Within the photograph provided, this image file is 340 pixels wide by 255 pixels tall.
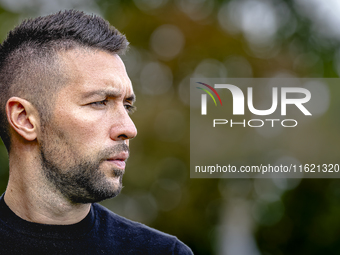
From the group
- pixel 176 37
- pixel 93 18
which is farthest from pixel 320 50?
pixel 93 18

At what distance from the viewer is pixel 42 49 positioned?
2.60 meters

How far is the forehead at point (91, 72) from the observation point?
2496 millimetres

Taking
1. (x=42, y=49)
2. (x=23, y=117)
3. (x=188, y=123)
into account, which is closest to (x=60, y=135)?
(x=23, y=117)

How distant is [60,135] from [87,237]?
0.72 m

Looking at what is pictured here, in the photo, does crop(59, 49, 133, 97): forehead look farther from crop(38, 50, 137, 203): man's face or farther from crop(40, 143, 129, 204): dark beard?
crop(40, 143, 129, 204): dark beard

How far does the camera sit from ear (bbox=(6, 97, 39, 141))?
8.26 feet

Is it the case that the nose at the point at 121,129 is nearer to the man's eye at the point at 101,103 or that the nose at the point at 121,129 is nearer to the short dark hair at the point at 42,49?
the man's eye at the point at 101,103

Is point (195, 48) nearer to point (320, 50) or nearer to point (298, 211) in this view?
point (320, 50)

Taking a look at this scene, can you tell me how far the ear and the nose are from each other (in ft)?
1.69

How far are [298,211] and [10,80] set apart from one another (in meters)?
11.0

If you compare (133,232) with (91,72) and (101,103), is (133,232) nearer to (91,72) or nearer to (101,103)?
(101,103)

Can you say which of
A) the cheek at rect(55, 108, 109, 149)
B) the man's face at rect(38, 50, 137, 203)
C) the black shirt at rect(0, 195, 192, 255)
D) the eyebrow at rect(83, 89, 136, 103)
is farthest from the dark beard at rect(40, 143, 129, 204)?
the eyebrow at rect(83, 89, 136, 103)

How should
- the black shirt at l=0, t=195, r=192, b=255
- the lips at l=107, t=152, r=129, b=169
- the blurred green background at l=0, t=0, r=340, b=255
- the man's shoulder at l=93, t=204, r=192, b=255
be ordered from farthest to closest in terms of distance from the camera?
1. the blurred green background at l=0, t=0, r=340, b=255
2. the man's shoulder at l=93, t=204, r=192, b=255
3. the lips at l=107, t=152, r=129, b=169
4. the black shirt at l=0, t=195, r=192, b=255

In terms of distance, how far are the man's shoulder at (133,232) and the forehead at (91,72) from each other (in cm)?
95
